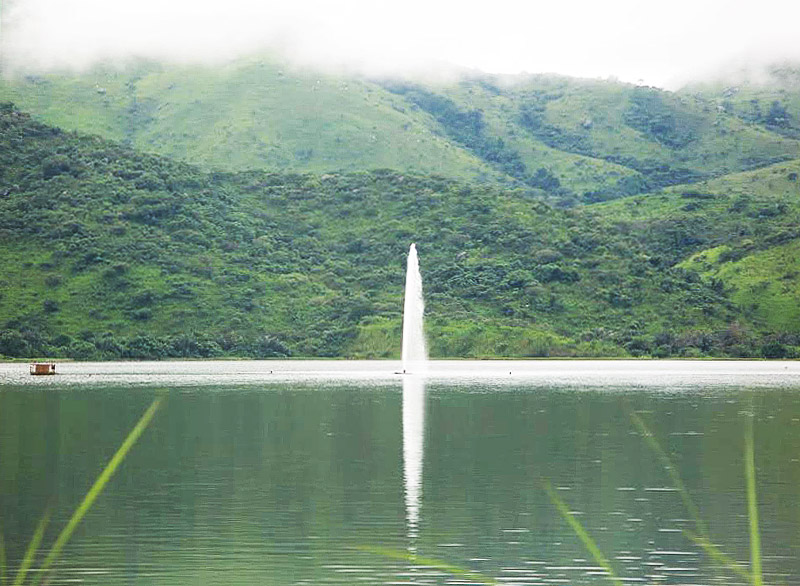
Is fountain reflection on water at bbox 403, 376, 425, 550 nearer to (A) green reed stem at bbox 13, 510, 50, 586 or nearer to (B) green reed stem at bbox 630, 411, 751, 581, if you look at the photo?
(B) green reed stem at bbox 630, 411, 751, 581

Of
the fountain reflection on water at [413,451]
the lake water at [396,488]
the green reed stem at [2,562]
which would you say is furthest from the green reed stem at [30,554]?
the fountain reflection on water at [413,451]

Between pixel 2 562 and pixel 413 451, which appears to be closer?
pixel 2 562

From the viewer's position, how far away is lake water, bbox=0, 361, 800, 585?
127 ft

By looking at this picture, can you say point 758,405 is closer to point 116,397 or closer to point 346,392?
point 346,392

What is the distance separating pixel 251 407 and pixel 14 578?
6930 centimetres

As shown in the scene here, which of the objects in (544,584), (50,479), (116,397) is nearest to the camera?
(544,584)

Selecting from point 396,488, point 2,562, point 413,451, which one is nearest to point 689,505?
point 2,562

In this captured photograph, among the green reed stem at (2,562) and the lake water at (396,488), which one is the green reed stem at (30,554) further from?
the lake water at (396,488)

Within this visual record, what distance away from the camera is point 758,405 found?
10775 cm

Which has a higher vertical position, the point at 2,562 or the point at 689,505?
the point at 689,505

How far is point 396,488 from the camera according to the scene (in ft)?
184

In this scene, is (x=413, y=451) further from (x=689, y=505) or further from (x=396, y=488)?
(x=689, y=505)

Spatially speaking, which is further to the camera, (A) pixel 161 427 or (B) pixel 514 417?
(B) pixel 514 417

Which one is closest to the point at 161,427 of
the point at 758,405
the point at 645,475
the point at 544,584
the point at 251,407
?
the point at 251,407
